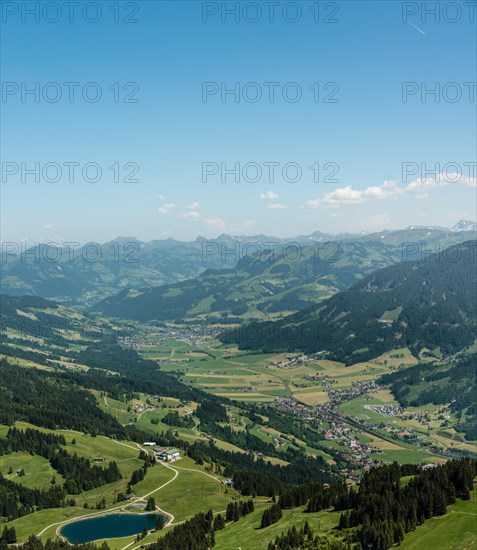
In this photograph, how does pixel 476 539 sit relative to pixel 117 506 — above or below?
above

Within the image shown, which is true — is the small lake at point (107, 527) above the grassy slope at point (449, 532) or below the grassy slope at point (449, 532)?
below

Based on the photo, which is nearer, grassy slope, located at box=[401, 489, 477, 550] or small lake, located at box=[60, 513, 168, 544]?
grassy slope, located at box=[401, 489, 477, 550]

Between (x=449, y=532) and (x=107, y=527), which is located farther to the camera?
(x=107, y=527)

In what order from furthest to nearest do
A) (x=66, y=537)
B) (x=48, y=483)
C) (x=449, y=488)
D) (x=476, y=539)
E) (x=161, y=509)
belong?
(x=48, y=483) < (x=161, y=509) < (x=66, y=537) < (x=449, y=488) < (x=476, y=539)

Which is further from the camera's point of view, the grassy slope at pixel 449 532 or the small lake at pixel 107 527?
the small lake at pixel 107 527

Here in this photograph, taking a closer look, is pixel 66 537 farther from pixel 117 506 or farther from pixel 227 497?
pixel 227 497

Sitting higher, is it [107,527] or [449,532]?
[449,532]

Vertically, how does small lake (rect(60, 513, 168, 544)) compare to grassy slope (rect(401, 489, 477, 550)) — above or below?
below

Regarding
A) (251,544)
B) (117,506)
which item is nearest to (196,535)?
(251,544)
